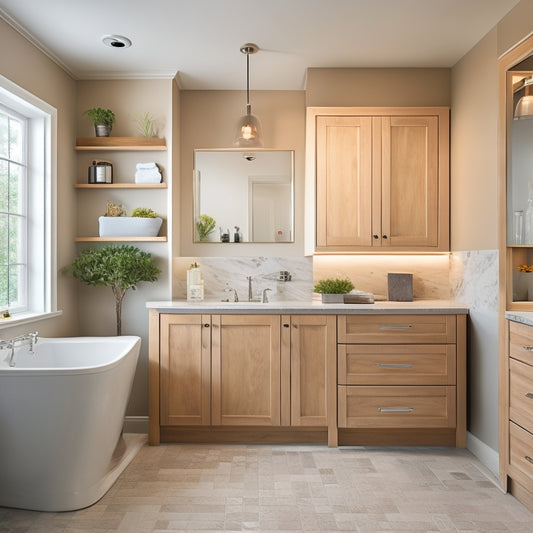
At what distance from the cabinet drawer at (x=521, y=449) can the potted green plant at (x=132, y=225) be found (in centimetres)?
254

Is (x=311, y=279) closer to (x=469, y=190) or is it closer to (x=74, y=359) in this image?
(x=469, y=190)

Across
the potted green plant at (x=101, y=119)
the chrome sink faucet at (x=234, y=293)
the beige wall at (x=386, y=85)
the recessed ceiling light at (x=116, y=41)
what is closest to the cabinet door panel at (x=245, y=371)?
the chrome sink faucet at (x=234, y=293)

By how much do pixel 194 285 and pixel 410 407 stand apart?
1711 mm

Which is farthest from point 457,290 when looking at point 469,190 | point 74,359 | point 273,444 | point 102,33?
point 102,33

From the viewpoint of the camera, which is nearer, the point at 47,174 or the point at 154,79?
the point at 47,174

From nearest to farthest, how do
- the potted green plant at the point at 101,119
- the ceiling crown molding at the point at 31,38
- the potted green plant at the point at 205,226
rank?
the ceiling crown molding at the point at 31,38 → the potted green plant at the point at 101,119 → the potted green plant at the point at 205,226

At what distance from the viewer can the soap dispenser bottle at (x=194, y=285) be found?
143 inches

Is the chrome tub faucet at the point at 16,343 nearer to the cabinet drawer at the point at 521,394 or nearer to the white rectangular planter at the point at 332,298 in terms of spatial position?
the white rectangular planter at the point at 332,298

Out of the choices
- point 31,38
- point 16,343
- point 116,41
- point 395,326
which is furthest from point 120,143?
point 395,326

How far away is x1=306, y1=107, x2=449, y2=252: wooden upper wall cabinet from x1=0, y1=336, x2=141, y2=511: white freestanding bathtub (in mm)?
1771

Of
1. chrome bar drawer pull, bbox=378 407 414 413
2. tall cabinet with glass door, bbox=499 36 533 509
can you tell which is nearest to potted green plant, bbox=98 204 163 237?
chrome bar drawer pull, bbox=378 407 414 413

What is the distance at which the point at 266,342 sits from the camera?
3.23 metres

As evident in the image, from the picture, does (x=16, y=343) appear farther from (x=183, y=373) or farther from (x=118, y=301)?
(x=183, y=373)

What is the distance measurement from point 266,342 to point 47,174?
180 cm
